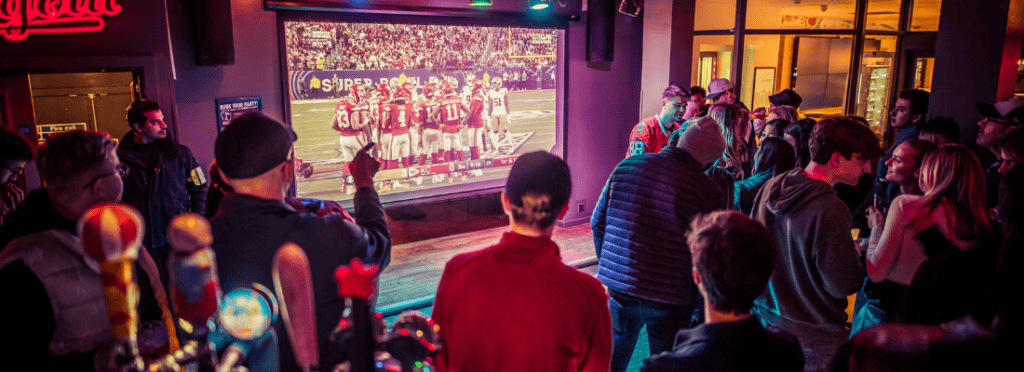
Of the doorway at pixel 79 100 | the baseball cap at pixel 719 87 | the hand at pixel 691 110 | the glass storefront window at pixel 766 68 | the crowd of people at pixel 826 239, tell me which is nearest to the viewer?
the crowd of people at pixel 826 239

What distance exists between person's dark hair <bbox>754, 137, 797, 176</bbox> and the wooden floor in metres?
2.17

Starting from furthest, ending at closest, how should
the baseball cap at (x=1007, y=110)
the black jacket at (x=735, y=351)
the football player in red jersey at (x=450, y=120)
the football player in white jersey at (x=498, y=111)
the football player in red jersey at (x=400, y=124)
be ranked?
the football player in white jersey at (x=498, y=111) → the football player in red jersey at (x=450, y=120) → the football player in red jersey at (x=400, y=124) → the baseball cap at (x=1007, y=110) → the black jacket at (x=735, y=351)

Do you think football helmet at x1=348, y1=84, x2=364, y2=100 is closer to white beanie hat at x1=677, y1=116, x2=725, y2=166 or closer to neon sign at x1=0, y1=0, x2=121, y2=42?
neon sign at x1=0, y1=0, x2=121, y2=42

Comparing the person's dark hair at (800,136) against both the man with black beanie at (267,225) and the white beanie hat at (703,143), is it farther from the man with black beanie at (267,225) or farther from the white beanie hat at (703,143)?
the man with black beanie at (267,225)

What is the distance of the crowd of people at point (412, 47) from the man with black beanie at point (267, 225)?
391cm

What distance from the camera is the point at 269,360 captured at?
1.00m

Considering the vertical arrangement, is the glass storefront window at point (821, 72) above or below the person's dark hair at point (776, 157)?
above

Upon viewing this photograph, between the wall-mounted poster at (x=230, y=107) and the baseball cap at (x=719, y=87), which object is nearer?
the wall-mounted poster at (x=230, y=107)

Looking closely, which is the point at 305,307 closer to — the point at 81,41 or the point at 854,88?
the point at 81,41

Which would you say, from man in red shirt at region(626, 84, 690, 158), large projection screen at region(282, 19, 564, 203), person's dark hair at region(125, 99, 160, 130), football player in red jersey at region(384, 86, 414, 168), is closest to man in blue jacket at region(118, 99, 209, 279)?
person's dark hair at region(125, 99, 160, 130)

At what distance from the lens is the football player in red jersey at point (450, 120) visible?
5777 mm

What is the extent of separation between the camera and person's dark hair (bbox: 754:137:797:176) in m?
3.41

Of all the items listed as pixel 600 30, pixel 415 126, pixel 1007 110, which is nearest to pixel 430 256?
pixel 415 126

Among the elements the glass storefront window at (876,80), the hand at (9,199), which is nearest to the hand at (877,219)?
the hand at (9,199)
